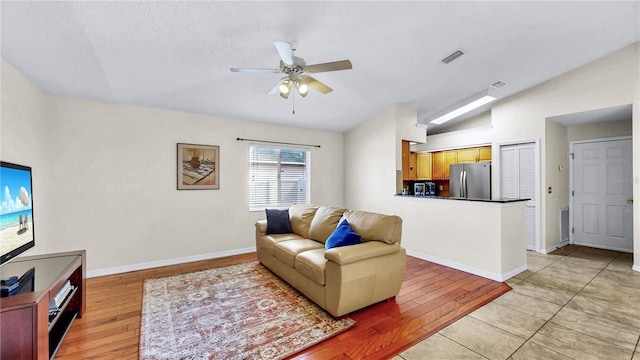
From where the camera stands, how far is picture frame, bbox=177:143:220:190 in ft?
13.4

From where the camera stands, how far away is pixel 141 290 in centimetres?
309

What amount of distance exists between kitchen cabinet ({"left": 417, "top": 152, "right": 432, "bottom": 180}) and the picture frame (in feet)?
14.5

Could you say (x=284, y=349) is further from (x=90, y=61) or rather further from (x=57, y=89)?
(x=57, y=89)

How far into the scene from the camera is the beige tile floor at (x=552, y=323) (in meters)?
1.98

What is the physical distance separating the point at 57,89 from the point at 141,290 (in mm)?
2573

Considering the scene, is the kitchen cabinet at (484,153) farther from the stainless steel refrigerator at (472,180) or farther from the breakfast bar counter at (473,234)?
the breakfast bar counter at (473,234)

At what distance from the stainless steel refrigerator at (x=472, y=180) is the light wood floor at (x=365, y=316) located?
2151mm

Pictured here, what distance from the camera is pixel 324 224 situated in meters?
3.35

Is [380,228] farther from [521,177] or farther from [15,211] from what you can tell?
[521,177]

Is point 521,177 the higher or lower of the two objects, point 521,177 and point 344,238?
the higher

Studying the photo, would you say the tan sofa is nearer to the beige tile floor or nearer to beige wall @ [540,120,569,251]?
the beige tile floor

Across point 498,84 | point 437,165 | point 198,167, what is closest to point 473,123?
point 437,165

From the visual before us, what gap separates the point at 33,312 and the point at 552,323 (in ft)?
12.7

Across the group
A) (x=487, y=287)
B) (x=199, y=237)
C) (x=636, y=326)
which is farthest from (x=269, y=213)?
(x=636, y=326)
